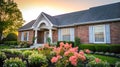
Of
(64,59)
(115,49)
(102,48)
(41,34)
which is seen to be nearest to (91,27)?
(102,48)

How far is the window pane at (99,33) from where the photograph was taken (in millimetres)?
14988

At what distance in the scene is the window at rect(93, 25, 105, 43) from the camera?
14.9 m

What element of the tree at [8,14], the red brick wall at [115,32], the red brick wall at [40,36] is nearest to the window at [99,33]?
the red brick wall at [115,32]

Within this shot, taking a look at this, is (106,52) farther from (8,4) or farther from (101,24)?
(8,4)

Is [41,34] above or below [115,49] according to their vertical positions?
above

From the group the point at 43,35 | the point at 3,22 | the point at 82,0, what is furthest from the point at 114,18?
the point at 3,22

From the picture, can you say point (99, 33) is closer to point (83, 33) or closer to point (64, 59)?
point (83, 33)

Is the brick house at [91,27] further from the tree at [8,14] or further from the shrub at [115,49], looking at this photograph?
the tree at [8,14]

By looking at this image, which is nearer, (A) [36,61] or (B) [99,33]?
(A) [36,61]

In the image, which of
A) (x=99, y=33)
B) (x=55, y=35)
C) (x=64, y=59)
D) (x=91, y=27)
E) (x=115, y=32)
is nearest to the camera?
(x=64, y=59)

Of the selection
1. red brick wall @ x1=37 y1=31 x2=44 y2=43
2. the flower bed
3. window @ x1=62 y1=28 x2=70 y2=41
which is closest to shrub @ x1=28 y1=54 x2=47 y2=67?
the flower bed

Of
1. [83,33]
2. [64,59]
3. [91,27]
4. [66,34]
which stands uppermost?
[91,27]

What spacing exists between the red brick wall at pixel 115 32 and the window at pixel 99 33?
40.6 inches

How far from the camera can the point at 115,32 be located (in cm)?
1403
